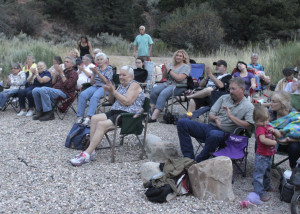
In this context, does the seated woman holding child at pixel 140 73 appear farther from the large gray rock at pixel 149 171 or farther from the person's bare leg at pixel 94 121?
the large gray rock at pixel 149 171

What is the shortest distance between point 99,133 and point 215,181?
1.50 metres

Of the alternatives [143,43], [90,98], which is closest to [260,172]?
[90,98]

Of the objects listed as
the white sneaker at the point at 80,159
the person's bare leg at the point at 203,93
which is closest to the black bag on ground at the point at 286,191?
the white sneaker at the point at 80,159

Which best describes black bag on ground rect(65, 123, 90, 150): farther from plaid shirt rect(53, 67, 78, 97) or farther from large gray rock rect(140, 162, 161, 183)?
plaid shirt rect(53, 67, 78, 97)

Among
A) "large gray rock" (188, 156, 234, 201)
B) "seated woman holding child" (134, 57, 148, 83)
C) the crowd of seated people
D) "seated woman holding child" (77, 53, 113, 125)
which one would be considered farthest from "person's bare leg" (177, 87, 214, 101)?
"large gray rock" (188, 156, 234, 201)

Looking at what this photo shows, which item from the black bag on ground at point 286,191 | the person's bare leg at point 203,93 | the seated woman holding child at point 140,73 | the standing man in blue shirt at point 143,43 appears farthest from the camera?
the standing man in blue shirt at point 143,43

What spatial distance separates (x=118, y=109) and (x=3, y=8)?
18.2m

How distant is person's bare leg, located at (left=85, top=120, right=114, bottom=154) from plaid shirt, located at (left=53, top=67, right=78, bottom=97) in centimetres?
221

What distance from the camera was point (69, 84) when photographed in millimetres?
6199

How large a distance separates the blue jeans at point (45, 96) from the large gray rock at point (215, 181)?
3509 mm

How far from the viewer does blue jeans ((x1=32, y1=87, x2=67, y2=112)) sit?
6086 mm

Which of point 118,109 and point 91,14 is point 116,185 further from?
point 91,14

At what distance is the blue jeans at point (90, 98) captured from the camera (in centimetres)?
563

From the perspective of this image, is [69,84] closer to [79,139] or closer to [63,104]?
[63,104]
